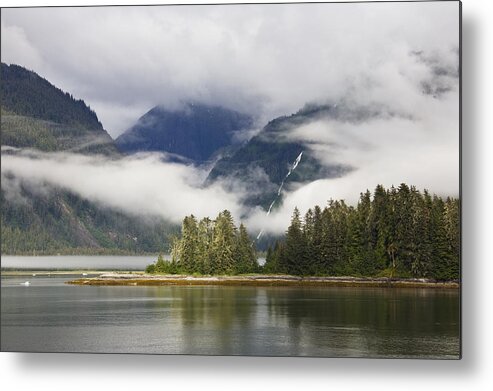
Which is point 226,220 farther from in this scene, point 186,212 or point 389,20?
point 389,20

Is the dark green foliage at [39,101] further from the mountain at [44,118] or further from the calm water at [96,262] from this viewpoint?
the calm water at [96,262]

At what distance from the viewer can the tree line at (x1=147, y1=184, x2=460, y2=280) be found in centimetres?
1059

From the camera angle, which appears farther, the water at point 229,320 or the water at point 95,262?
the water at point 95,262

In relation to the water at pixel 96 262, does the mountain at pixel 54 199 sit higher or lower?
higher

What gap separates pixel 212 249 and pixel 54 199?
7.49 feet

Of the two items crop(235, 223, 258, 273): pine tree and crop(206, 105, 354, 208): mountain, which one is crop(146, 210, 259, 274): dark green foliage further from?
crop(206, 105, 354, 208): mountain

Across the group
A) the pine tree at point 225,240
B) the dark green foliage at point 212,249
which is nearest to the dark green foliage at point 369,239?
the dark green foliage at point 212,249

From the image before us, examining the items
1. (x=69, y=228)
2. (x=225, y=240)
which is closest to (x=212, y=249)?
(x=225, y=240)

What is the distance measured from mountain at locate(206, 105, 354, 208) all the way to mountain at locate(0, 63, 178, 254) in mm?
1270

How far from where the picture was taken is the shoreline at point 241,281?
1070 centimetres

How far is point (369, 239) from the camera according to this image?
35.9ft

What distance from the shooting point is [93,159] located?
11102 millimetres

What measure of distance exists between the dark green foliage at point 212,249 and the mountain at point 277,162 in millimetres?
525

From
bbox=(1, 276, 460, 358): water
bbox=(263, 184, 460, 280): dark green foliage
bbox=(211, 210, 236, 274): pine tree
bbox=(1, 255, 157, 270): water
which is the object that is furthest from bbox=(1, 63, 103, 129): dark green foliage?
bbox=(263, 184, 460, 280): dark green foliage
